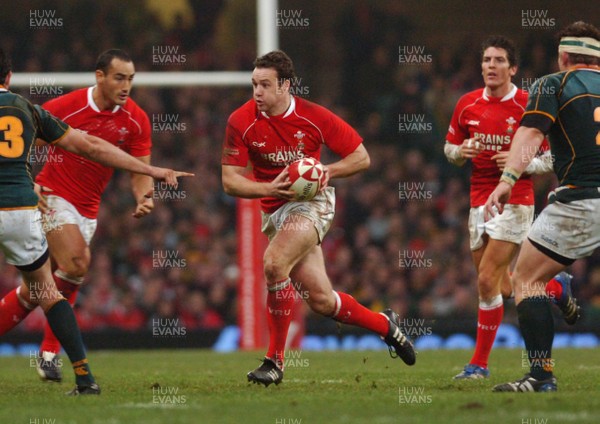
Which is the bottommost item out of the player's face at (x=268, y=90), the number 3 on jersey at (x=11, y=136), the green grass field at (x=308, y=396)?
the green grass field at (x=308, y=396)

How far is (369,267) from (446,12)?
17.0 ft

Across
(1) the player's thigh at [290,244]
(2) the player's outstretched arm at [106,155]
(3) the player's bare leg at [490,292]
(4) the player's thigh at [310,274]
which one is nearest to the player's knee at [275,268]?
(1) the player's thigh at [290,244]

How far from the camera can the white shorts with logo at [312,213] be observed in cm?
816

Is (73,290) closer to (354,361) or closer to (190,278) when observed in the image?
(354,361)

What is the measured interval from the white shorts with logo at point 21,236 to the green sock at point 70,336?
355mm

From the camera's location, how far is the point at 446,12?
19.2 metres

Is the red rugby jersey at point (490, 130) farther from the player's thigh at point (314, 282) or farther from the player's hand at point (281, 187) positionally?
the player's hand at point (281, 187)

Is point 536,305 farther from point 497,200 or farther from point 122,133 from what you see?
point 122,133

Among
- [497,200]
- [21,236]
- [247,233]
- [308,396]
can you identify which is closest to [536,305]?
[497,200]

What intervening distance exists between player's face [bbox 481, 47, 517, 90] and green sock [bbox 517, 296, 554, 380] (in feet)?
8.29

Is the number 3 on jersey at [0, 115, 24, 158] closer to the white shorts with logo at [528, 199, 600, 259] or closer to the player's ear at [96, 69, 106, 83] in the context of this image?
the player's ear at [96, 69, 106, 83]

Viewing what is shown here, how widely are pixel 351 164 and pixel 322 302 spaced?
1.02m

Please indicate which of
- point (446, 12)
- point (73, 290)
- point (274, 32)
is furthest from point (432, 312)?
point (73, 290)

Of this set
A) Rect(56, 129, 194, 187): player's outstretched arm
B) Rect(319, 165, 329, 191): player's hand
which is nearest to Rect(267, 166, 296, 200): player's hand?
Rect(319, 165, 329, 191): player's hand
